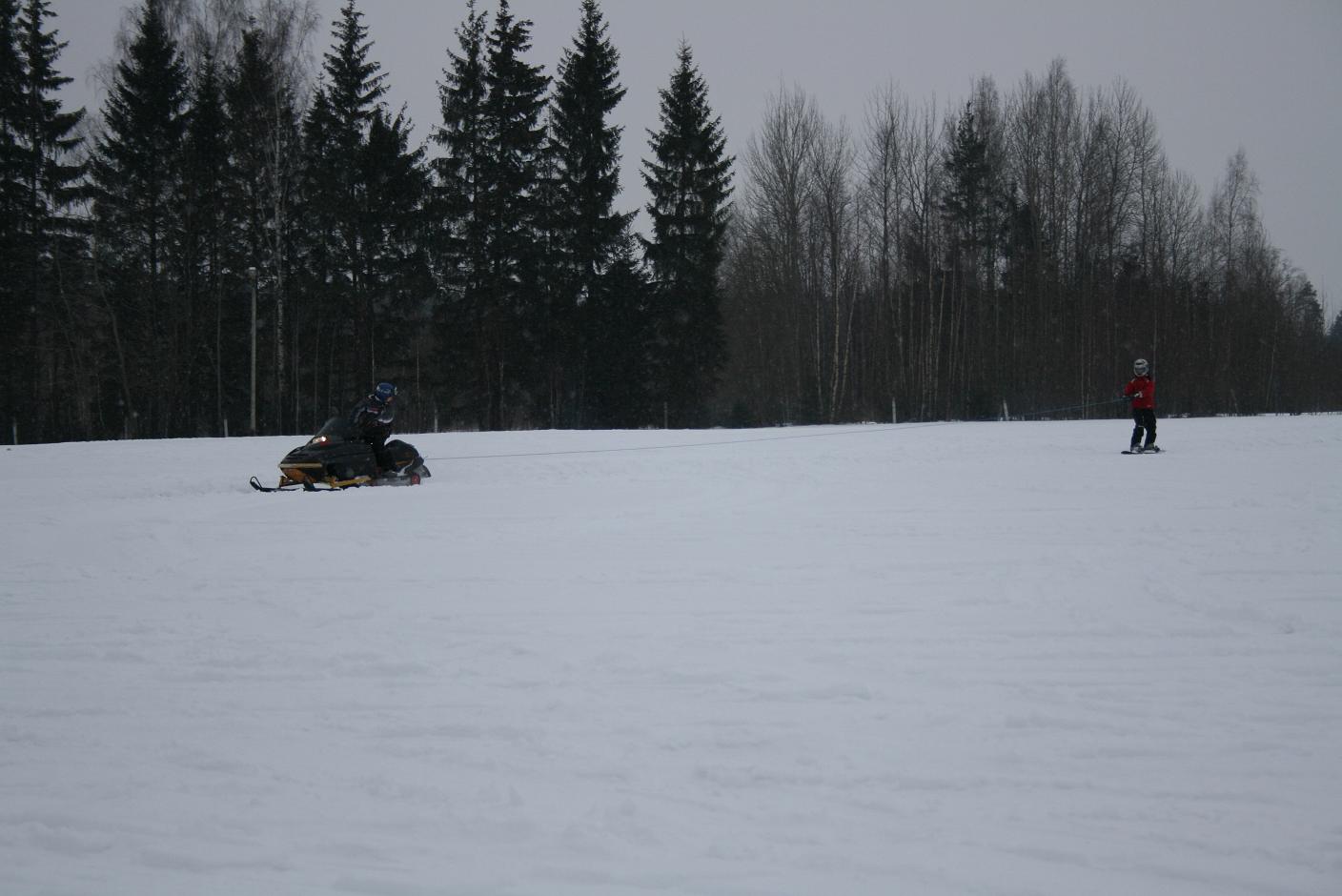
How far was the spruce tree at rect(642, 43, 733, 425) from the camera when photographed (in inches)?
1334

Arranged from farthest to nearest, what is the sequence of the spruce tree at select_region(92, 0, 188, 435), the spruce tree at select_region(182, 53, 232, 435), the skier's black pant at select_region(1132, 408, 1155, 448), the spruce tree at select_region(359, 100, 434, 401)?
the spruce tree at select_region(359, 100, 434, 401)
the spruce tree at select_region(182, 53, 232, 435)
the spruce tree at select_region(92, 0, 188, 435)
the skier's black pant at select_region(1132, 408, 1155, 448)

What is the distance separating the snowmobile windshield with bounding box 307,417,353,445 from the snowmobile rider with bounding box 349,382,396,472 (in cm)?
10

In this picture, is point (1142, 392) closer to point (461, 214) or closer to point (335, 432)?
point (335, 432)

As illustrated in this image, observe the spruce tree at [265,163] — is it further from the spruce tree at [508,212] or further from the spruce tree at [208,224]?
the spruce tree at [508,212]

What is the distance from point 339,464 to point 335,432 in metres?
0.58

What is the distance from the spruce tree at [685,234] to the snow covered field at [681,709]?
25532 mm

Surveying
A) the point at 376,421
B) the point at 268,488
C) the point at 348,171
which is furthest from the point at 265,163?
the point at 268,488

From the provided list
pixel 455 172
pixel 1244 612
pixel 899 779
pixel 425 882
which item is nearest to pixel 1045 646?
pixel 1244 612

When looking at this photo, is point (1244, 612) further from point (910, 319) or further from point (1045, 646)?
point (910, 319)

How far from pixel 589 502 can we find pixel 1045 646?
7.41 metres

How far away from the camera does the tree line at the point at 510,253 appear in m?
28.9

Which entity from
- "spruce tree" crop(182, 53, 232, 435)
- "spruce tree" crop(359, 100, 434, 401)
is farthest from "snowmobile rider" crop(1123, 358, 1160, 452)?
"spruce tree" crop(182, 53, 232, 435)

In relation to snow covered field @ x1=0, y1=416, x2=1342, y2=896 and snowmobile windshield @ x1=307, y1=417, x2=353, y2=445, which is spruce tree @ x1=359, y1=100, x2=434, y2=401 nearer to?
snowmobile windshield @ x1=307, y1=417, x2=353, y2=445

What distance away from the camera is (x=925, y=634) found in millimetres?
4996
